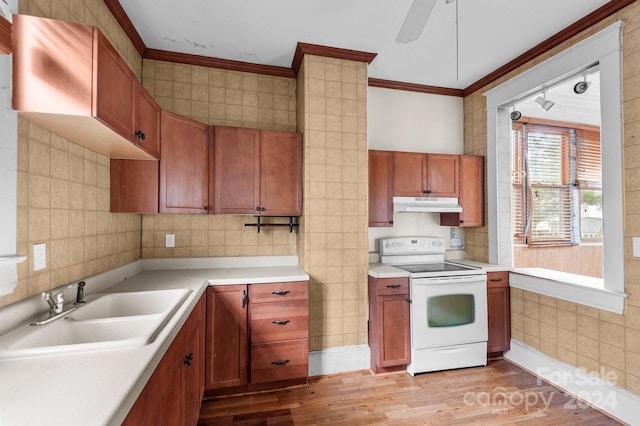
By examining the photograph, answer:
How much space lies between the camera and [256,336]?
2324 mm

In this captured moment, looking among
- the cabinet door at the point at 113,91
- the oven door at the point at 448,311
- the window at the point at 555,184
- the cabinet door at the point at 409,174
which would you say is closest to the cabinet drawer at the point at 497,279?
the oven door at the point at 448,311

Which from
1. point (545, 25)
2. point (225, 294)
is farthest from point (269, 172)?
point (545, 25)

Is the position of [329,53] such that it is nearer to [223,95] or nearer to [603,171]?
[223,95]

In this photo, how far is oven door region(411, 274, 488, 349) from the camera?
2.61 m

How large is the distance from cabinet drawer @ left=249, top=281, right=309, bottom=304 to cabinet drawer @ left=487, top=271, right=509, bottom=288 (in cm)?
180

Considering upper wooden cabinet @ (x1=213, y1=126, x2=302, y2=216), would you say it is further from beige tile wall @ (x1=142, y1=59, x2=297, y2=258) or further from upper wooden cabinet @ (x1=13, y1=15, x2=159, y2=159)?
upper wooden cabinet @ (x1=13, y1=15, x2=159, y2=159)

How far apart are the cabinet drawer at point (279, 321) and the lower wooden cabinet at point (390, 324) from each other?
640 millimetres

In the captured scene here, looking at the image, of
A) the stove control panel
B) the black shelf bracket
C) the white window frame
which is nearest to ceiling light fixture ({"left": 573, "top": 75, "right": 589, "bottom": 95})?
the white window frame

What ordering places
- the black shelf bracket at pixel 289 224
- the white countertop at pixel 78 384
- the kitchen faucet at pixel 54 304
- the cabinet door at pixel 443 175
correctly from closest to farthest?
the white countertop at pixel 78 384 < the kitchen faucet at pixel 54 304 < the black shelf bracket at pixel 289 224 < the cabinet door at pixel 443 175

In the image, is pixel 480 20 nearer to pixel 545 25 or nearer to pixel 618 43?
pixel 545 25

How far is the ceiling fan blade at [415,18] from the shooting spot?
4.49 feet

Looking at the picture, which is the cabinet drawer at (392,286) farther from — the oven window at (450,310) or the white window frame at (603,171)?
the white window frame at (603,171)

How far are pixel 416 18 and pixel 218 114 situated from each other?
1989 mm

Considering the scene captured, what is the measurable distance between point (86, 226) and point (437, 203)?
9.63 feet
